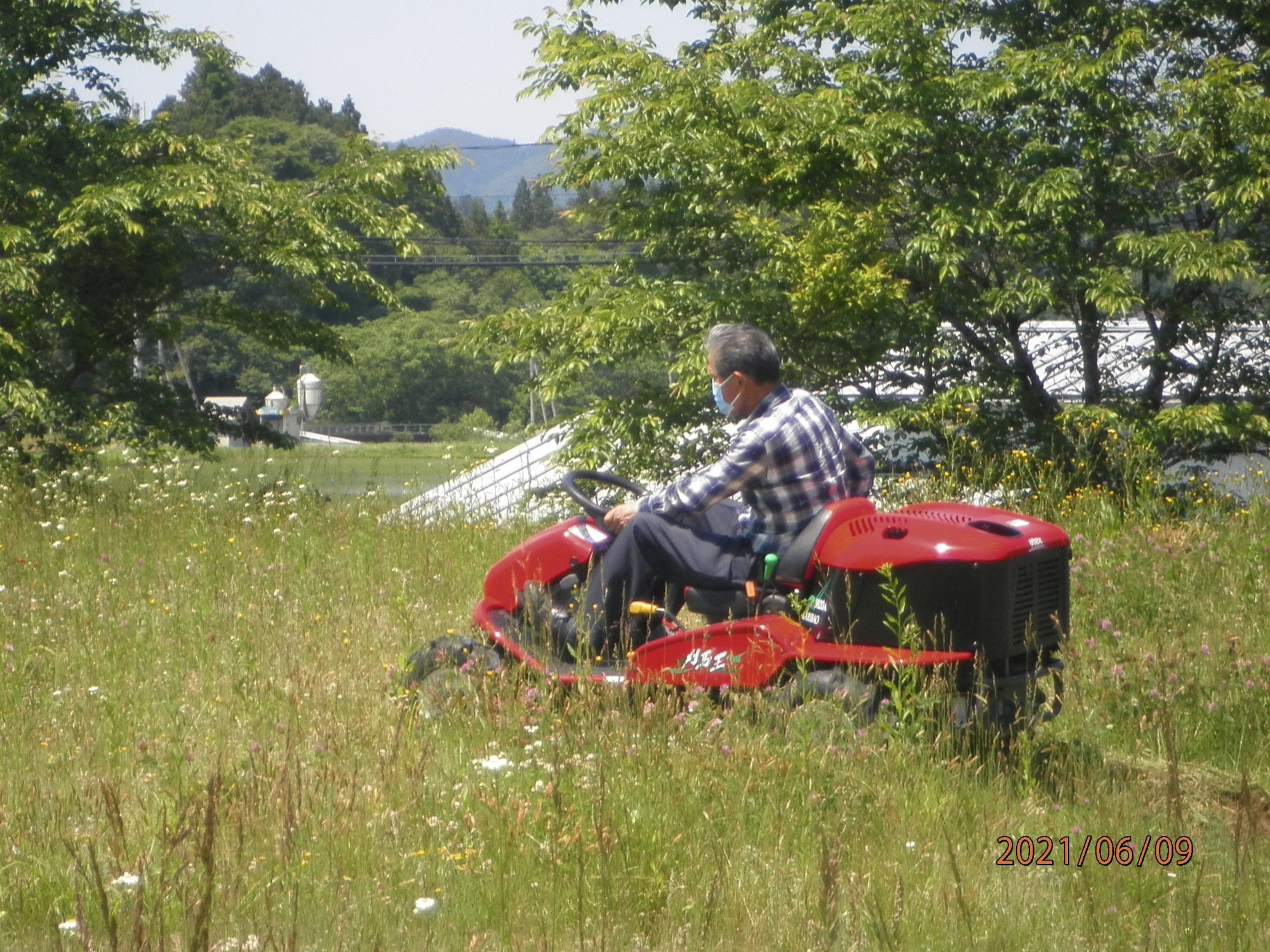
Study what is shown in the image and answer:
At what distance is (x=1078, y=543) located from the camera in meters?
7.61

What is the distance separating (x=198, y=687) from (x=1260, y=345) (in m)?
9.88

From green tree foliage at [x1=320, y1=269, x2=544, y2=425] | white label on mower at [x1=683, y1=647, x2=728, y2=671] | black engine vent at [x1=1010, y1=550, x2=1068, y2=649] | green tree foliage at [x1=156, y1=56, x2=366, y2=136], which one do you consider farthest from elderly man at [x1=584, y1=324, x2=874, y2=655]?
green tree foliage at [x1=156, y1=56, x2=366, y2=136]

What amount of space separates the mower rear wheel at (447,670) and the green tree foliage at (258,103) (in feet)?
221

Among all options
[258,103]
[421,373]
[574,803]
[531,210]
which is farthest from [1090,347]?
[531,210]

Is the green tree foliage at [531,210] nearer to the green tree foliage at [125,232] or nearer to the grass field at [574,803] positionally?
the green tree foliage at [125,232]

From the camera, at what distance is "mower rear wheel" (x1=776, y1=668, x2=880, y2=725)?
4102 mm

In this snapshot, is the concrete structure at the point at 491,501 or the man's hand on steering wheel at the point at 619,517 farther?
the concrete structure at the point at 491,501

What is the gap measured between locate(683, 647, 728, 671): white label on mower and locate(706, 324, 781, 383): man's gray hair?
953mm

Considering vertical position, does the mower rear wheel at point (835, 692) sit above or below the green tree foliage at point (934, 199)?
below

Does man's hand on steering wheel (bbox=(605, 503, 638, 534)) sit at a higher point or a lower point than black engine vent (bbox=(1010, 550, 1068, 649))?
higher

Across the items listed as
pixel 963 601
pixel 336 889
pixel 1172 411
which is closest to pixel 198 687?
pixel 336 889
